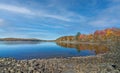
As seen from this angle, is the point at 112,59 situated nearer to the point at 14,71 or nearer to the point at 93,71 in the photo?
the point at 93,71

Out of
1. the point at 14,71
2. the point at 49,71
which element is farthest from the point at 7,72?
the point at 49,71

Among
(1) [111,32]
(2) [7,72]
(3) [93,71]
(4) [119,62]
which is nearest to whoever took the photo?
(2) [7,72]

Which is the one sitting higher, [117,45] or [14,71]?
[117,45]

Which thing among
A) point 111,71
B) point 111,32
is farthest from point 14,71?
point 111,32

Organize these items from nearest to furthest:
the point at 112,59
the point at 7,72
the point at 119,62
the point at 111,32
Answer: the point at 7,72
the point at 119,62
the point at 112,59
the point at 111,32

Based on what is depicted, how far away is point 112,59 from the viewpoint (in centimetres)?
2862

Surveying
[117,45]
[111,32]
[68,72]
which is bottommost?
[68,72]

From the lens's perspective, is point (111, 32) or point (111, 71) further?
point (111, 32)

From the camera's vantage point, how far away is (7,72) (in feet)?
65.8

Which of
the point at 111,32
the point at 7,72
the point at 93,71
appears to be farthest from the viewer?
the point at 111,32

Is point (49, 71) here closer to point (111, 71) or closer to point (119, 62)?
point (111, 71)

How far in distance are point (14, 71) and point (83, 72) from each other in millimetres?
7180

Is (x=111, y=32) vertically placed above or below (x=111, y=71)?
above

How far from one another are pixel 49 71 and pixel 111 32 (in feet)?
560
